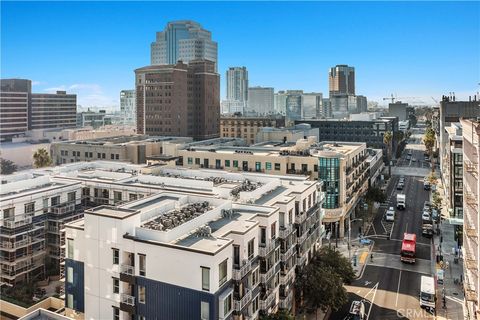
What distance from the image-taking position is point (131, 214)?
34.0m

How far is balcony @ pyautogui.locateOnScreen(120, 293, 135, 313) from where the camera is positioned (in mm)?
32688

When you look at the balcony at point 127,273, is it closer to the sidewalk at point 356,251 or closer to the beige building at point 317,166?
the sidewalk at point 356,251

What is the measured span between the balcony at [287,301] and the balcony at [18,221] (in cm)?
3292

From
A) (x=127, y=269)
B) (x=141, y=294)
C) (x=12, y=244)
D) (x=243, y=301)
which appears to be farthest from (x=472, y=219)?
(x=12, y=244)

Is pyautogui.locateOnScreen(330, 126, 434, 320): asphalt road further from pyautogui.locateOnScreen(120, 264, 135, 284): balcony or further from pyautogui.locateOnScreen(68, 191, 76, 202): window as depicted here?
pyautogui.locateOnScreen(68, 191, 76, 202): window

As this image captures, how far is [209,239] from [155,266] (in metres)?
4.60

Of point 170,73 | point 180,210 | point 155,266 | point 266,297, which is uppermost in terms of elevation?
point 170,73

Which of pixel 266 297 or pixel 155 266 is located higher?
pixel 155 266

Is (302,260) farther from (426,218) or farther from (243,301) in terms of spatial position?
(426,218)

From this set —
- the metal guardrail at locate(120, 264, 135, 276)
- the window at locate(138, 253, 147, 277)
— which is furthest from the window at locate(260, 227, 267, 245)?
the metal guardrail at locate(120, 264, 135, 276)

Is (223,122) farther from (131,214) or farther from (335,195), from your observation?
(131,214)

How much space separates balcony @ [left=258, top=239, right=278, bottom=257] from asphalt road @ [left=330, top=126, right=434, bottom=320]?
14667 millimetres

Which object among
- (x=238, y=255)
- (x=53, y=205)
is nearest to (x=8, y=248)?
(x=53, y=205)

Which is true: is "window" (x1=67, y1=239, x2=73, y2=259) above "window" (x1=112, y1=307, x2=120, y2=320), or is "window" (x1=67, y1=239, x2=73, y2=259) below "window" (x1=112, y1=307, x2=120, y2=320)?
above
